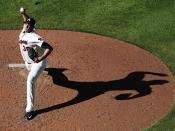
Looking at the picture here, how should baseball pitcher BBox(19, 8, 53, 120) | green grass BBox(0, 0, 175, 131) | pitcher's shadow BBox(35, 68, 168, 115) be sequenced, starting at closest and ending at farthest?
baseball pitcher BBox(19, 8, 53, 120), pitcher's shadow BBox(35, 68, 168, 115), green grass BBox(0, 0, 175, 131)

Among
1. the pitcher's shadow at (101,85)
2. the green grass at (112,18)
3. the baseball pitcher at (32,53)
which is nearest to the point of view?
the baseball pitcher at (32,53)

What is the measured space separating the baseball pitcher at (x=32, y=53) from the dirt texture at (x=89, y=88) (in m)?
0.45

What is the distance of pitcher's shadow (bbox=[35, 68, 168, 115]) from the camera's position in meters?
10.2

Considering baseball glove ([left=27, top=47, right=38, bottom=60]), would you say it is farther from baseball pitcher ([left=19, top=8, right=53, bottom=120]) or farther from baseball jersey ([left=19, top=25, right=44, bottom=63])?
baseball jersey ([left=19, top=25, right=44, bottom=63])

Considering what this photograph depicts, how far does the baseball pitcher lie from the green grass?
4.39 m

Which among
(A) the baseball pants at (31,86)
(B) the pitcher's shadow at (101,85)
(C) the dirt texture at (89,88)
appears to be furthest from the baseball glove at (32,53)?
(B) the pitcher's shadow at (101,85)

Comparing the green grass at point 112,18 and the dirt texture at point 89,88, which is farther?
the green grass at point 112,18

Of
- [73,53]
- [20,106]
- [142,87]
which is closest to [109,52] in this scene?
[73,53]

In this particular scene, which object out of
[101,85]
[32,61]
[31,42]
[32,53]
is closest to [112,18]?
[101,85]

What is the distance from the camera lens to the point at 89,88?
414 inches

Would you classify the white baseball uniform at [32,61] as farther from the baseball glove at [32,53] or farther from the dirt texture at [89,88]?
the dirt texture at [89,88]

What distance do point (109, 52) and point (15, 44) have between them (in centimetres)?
321

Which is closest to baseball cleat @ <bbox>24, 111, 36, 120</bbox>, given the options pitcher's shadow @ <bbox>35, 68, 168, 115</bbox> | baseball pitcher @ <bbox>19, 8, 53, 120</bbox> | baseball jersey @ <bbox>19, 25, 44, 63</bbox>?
baseball pitcher @ <bbox>19, 8, 53, 120</bbox>

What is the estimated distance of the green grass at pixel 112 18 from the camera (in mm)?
13390
